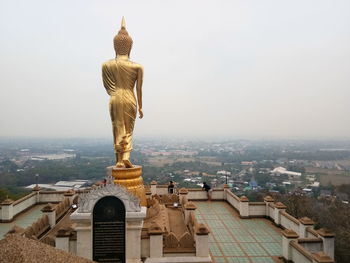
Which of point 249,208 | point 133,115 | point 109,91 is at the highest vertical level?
point 109,91

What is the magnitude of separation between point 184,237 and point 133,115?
5409 mm

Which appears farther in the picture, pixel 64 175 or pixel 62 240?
pixel 64 175

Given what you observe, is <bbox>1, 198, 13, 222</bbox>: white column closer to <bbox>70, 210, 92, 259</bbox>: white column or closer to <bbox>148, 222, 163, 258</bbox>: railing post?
<bbox>70, 210, 92, 259</bbox>: white column

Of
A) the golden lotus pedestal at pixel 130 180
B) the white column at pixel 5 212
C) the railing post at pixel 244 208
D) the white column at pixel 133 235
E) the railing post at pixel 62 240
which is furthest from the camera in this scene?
the railing post at pixel 244 208

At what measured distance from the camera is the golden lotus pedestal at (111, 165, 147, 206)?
10.4 meters

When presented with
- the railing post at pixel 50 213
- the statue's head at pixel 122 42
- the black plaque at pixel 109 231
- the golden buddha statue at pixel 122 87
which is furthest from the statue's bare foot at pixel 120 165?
the statue's head at pixel 122 42

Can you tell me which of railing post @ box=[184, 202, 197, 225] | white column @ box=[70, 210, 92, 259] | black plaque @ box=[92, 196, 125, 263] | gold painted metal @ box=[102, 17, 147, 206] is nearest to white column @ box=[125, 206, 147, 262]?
black plaque @ box=[92, 196, 125, 263]

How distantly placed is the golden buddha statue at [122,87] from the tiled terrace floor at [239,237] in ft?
14.9

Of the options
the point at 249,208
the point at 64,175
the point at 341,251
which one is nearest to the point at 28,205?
the point at 249,208

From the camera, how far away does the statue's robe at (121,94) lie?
11516mm

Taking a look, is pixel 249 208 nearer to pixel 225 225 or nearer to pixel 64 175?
pixel 225 225

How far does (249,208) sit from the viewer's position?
13477mm

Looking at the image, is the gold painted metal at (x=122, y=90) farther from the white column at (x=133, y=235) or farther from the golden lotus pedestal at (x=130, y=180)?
the white column at (x=133, y=235)

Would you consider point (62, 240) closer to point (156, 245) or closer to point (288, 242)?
point (156, 245)
